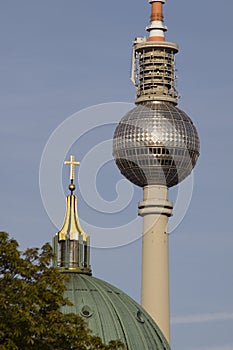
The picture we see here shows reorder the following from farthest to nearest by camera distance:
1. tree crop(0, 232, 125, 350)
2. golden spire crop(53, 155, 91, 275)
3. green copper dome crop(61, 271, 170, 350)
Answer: golden spire crop(53, 155, 91, 275) → green copper dome crop(61, 271, 170, 350) → tree crop(0, 232, 125, 350)

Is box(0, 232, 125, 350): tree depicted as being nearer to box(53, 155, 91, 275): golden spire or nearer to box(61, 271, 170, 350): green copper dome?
box(61, 271, 170, 350): green copper dome

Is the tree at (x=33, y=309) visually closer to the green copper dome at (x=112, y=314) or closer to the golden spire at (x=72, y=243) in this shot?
the green copper dome at (x=112, y=314)

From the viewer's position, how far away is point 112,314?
138m

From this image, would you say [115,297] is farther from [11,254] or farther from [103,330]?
[11,254]

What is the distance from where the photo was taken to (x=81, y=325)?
272ft

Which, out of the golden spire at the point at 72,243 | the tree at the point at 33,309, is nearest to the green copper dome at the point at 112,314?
the golden spire at the point at 72,243

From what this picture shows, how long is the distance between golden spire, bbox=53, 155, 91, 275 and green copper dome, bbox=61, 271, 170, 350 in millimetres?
4178

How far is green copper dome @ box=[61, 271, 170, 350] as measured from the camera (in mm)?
135625

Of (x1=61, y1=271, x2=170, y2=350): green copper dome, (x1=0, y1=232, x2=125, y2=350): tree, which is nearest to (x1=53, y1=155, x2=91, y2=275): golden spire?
(x1=61, y1=271, x2=170, y2=350): green copper dome

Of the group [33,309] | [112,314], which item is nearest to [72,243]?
[112,314]

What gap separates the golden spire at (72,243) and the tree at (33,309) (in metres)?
63.1

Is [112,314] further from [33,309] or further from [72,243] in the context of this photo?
[33,309]

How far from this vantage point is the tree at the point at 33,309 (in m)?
79.1

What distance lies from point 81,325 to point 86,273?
65.3 meters
